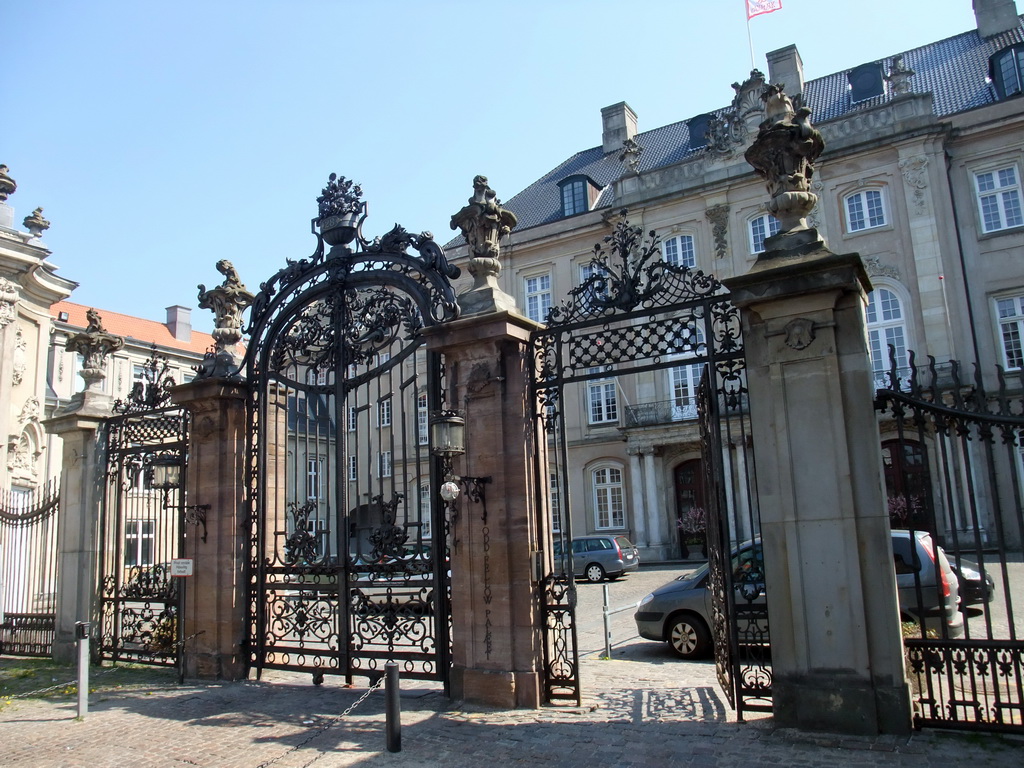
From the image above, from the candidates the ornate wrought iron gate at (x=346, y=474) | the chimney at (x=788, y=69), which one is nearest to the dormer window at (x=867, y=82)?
the chimney at (x=788, y=69)

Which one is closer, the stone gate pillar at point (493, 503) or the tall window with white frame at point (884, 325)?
the stone gate pillar at point (493, 503)

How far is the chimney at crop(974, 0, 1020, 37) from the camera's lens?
1145 inches

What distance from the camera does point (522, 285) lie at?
107 ft

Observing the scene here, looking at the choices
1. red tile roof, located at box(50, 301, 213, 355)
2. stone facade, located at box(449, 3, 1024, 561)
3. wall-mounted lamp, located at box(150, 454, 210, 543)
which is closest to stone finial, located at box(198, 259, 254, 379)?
wall-mounted lamp, located at box(150, 454, 210, 543)

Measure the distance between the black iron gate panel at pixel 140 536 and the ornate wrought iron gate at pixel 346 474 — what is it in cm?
144

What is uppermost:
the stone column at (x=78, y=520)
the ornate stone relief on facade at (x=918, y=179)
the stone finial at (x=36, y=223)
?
the ornate stone relief on facade at (x=918, y=179)

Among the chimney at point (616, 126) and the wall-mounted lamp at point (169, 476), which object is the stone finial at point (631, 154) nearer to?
the chimney at point (616, 126)

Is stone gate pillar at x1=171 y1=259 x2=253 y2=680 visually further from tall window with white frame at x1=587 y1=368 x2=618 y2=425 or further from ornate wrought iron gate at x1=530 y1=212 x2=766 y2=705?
tall window with white frame at x1=587 y1=368 x2=618 y2=425

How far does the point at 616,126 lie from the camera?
36812mm

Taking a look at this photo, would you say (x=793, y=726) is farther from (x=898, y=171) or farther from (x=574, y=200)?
(x=574, y=200)

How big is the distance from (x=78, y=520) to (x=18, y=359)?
22.1 feet

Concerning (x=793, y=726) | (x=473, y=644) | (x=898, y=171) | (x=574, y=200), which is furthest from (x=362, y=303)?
(x=574, y=200)

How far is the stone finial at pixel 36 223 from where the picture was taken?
1750 cm

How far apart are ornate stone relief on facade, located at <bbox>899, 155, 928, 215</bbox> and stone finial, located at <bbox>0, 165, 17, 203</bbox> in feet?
81.3
